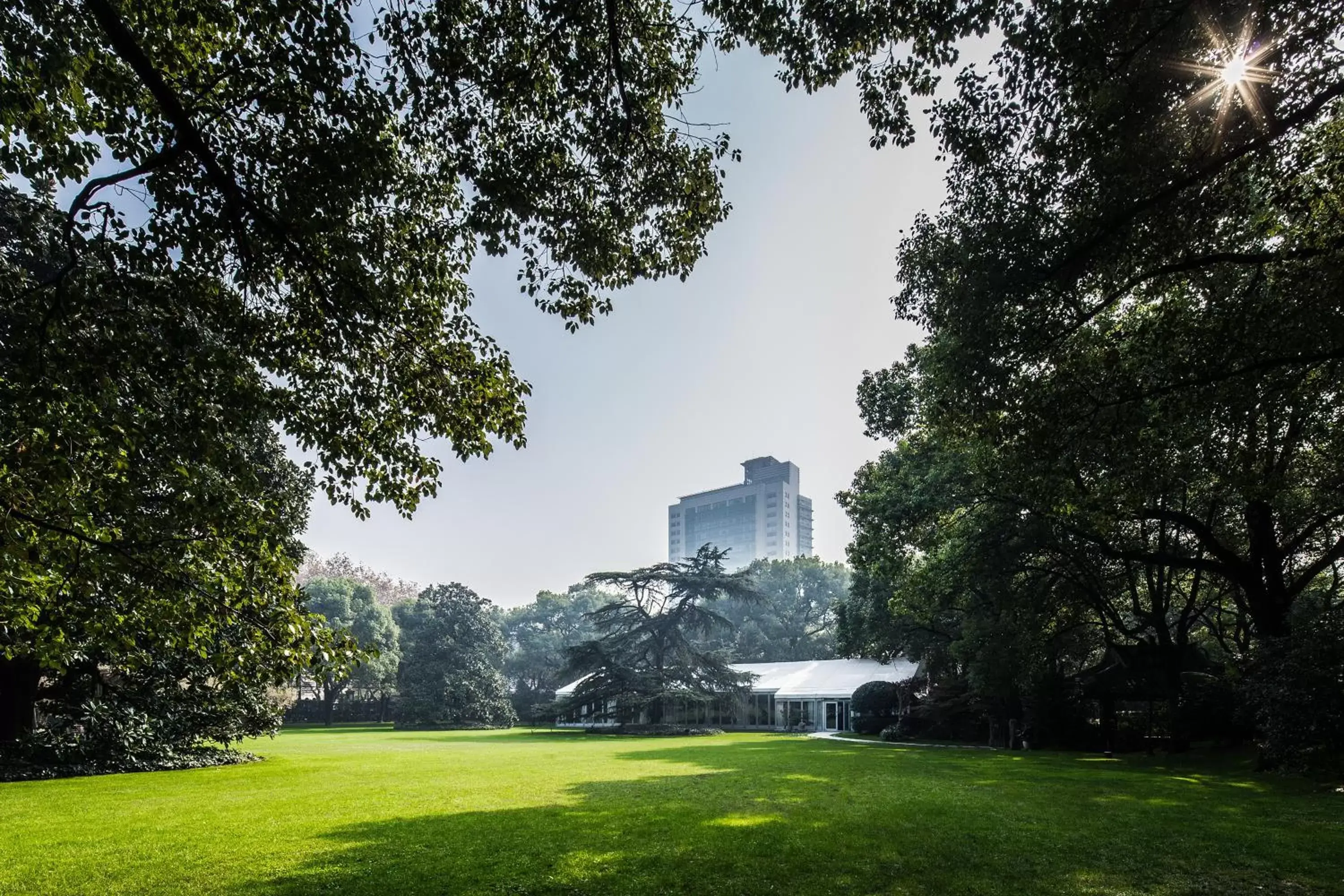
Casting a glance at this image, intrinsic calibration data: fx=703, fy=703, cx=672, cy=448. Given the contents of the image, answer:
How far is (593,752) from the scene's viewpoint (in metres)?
21.9

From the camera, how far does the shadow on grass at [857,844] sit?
626 centimetres

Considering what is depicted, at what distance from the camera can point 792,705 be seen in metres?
37.7

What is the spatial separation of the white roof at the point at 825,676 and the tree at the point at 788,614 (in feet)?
19.1

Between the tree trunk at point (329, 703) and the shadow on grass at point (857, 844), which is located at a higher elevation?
the shadow on grass at point (857, 844)

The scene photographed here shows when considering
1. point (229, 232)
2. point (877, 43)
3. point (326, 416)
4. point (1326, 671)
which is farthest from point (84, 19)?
point (1326, 671)

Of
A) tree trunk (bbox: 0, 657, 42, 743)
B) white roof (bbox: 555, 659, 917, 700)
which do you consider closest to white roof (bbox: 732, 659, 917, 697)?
white roof (bbox: 555, 659, 917, 700)

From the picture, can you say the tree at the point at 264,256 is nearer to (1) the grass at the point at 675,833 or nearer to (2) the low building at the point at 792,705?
(1) the grass at the point at 675,833

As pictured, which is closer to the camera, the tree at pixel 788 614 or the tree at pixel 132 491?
the tree at pixel 132 491

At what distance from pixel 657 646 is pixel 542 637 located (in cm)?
2865

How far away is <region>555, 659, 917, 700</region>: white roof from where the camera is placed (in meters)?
36.2

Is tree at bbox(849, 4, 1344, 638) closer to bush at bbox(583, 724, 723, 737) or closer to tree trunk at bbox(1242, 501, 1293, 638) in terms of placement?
tree trunk at bbox(1242, 501, 1293, 638)

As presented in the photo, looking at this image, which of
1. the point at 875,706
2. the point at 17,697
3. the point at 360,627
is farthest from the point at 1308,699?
the point at 360,627

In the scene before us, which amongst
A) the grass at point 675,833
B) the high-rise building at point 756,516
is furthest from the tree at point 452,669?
the high-rise building at point 756,516

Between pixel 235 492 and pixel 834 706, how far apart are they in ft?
114
